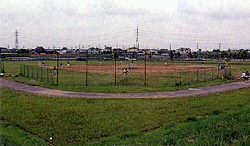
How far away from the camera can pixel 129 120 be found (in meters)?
12.2

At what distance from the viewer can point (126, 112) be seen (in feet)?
45.1

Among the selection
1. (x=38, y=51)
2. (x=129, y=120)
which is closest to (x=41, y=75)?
(x=129, y=120)

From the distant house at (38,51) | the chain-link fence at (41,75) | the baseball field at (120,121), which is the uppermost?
the distant house at (38,51)

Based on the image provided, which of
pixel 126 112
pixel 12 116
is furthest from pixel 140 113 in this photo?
pixel 12 116

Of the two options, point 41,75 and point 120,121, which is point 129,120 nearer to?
point 120,121

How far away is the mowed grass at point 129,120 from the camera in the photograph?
8.48m

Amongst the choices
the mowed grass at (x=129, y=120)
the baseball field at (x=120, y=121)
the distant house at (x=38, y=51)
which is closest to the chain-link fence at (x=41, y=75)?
the mowed grass at (x=129, y=120)

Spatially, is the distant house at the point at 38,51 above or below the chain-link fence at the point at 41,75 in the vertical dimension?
above

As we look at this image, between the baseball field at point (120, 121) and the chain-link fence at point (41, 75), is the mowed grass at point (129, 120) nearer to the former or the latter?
the baseball field at point (120, 121)

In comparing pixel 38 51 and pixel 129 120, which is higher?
pixel 38 51

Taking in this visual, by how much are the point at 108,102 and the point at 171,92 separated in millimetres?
6650

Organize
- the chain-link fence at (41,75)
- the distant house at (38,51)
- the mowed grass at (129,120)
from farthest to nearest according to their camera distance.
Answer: the distant house at (38,51)
the chain-link fence at (41,75)
the mowed grass at (129,120)

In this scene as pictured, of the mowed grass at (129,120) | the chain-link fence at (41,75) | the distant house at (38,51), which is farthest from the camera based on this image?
the distant house at (38,51)

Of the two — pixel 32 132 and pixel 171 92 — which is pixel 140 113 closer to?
pixel 32 132
